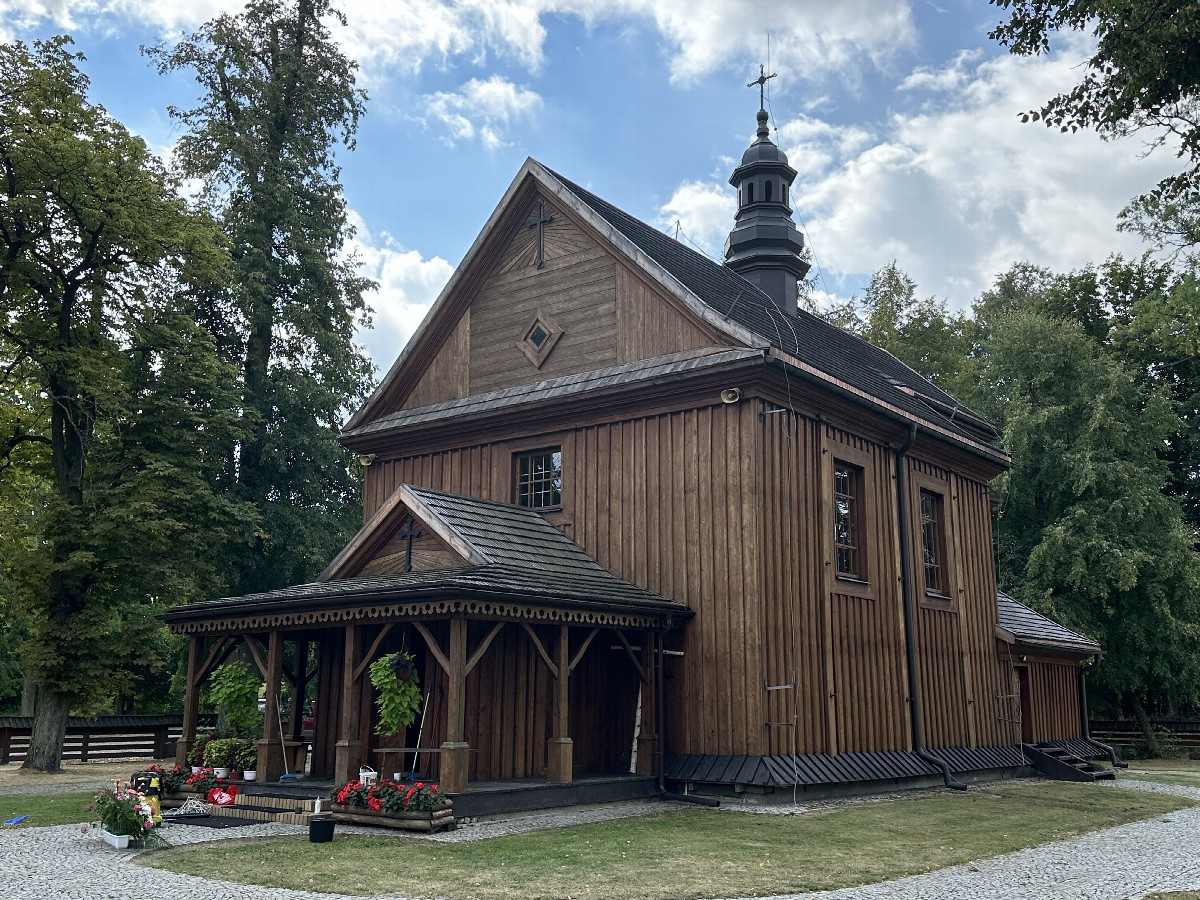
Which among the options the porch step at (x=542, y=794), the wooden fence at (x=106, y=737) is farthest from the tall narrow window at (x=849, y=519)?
the wooden fence at (x=106, y=737)

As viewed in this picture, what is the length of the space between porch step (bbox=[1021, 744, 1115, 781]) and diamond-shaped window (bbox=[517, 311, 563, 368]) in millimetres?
11635

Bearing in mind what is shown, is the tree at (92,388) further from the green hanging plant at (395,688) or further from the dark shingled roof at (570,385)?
the green hanging plant at (395,688)

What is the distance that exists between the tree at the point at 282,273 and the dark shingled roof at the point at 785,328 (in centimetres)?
1245

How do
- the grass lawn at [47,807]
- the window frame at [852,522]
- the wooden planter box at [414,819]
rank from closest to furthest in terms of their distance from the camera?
the wooden planter box at [414,819]
the grass lawn at [47,807]
the window frame at [852,522]

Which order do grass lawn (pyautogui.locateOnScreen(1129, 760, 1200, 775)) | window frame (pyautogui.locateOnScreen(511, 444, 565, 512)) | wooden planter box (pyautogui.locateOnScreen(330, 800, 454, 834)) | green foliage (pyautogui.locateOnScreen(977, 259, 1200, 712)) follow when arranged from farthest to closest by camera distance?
green foliage (pyautogui.locateOnScreen(977, 259, 1200, 712)) → grass lawn (pyautogui.locateOnScreen(1129, 760, 1200, 775)) → window frame (pyautogui.locateOnScreen(511, 444, 565, 512)) → wooden planter box (pyautogui.locateOnScreen(330, 800, 454, 834))

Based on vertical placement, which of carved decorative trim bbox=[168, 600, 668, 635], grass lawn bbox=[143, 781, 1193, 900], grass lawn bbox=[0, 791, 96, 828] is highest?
carved decorative trim bbox=[168, 600, 668, 635]

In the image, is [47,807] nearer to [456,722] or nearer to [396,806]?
[396,806]

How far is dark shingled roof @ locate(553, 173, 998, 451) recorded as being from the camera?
16.7m

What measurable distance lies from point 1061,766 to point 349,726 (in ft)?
45.3

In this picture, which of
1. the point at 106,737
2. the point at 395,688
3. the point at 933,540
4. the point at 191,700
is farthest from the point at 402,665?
the point at 106,737

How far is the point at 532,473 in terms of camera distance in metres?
17.3

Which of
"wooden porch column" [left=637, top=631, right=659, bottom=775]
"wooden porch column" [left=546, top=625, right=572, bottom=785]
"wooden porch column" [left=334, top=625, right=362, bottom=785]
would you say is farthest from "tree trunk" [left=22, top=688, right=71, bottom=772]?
"wooden porch column" [left=637, top=631, right=659, bottom=775]

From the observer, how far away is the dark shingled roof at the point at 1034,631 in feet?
69.7

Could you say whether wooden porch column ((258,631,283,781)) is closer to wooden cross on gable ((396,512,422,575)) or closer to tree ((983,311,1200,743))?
wooden cross on gable ((396,512,422,575))
